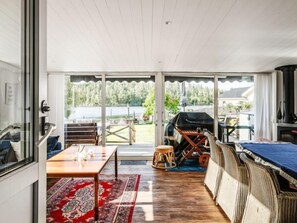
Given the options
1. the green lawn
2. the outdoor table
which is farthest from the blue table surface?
the green lawn

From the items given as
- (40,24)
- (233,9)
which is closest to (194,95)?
(233,9)

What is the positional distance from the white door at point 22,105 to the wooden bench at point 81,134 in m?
4.72

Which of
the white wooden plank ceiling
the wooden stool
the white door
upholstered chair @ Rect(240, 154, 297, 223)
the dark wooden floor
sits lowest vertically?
the dark wooden floor

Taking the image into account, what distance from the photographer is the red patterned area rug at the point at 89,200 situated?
272cm

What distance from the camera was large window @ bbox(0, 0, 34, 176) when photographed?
1039 millimetres

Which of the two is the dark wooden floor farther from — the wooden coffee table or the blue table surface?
the blue table surface

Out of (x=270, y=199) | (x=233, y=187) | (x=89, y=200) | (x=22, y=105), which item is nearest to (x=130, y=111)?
(x=89, y=200)

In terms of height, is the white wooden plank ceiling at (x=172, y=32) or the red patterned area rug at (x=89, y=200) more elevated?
the white wooden plank ceiling at (x=172, y=32)

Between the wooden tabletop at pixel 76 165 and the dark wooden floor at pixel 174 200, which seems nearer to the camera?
the wooden tabletop at pixel 76 165

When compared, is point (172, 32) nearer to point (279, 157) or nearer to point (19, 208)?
point (279, 157)

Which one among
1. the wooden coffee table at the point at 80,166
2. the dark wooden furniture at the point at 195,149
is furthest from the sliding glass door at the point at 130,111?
the wooden coffee table at the point at 80,166

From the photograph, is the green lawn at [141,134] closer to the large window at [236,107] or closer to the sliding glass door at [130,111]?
the sliding glass door at [130,111]

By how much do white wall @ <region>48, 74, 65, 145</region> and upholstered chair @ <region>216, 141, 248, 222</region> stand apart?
4.21m

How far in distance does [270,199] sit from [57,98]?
16.7ft
